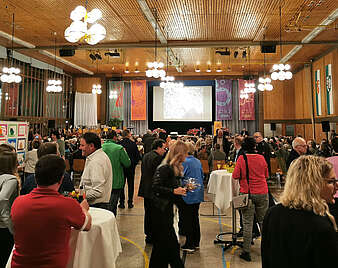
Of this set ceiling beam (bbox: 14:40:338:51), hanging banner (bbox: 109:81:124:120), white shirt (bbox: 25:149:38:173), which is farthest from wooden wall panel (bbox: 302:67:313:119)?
white shirt (bbox: 25:149:38:173)

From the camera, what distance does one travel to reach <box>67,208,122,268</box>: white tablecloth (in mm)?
2307

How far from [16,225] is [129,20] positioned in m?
8.35

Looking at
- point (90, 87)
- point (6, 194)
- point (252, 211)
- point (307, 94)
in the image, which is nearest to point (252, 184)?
point (252, 211)

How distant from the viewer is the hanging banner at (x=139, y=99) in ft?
59.5

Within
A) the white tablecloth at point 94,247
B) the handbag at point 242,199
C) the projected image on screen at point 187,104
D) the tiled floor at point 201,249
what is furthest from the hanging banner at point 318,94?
the white tablecloth at point 94,247

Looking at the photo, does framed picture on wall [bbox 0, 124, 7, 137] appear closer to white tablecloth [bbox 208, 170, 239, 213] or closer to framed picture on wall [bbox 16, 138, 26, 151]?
framed picture on wall [bbox 16, 138, 26, 151]

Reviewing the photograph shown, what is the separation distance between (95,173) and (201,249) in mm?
2084

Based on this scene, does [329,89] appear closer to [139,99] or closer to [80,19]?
[139,99]

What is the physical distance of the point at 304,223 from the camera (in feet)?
4.42

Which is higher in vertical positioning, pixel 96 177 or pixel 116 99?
pixel 116 99

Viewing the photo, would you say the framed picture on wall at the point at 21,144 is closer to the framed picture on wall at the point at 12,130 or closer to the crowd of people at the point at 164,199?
the framed picture on wall at the point at 12,130

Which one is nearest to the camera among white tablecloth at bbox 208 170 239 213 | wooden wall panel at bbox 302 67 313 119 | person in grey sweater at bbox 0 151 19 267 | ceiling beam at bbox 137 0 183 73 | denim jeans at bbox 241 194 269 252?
person in grey sweater at bbox 0 151 19 267

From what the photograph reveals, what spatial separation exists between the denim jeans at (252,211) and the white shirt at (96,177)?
186 centimetres

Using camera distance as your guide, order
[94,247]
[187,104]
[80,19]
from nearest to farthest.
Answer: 1. [94,247]
2. [80,19]
3. [187,104]
